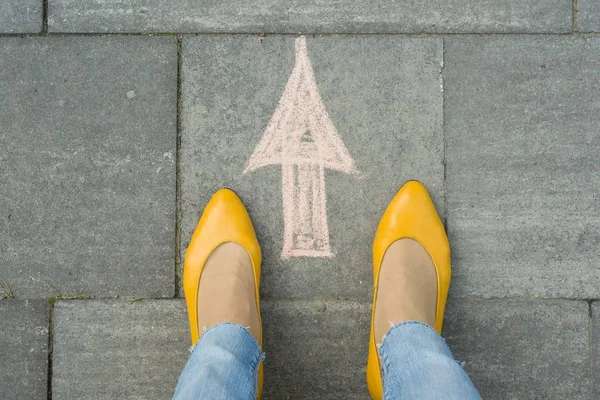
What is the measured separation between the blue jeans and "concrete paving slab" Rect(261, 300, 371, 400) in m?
0.23

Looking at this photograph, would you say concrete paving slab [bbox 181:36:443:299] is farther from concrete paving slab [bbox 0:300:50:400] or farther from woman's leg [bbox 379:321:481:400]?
concrete paving slab [bbox 0:300:50:400]

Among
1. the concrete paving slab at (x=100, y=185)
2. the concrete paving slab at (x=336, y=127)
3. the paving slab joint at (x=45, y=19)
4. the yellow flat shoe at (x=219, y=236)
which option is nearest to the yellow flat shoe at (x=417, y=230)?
the concrete paving slab at (x=336, y=127)

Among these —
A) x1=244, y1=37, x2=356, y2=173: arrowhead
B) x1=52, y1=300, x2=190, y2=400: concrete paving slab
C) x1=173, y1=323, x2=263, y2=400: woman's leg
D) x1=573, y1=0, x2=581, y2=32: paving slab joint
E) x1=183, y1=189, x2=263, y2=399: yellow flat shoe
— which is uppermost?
x1=573, y1=0, x2=581, y2=32: paving slab joint

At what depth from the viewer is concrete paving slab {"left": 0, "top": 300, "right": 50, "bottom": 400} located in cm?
207

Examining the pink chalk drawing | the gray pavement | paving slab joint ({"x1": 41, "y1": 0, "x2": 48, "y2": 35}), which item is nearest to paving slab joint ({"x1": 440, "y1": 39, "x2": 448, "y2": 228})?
the gray pavement

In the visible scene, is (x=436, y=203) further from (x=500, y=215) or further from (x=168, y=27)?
(x=168, y=27)

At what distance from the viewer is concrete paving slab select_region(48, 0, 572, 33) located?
6.78 feet

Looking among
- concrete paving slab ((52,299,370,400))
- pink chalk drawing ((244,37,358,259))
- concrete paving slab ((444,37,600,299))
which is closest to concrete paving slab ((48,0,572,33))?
concrete paving slab ((444,37,600,299))

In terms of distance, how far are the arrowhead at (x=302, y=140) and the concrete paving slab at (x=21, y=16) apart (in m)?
1.03

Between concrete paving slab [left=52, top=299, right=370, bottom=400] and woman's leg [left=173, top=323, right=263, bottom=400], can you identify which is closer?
woman's leg [left=173, top=323, right=263, bottom=400]

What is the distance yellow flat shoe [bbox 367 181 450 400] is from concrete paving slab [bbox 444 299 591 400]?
19 centimetres

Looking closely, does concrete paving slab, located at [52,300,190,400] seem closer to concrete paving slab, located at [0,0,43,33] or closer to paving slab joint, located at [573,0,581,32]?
concrete paving slab, located at [0,0,43,33]

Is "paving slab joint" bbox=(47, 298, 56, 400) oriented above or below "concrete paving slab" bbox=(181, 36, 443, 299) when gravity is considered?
below

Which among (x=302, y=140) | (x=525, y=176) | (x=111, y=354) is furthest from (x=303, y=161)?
(x=111, y=354)
